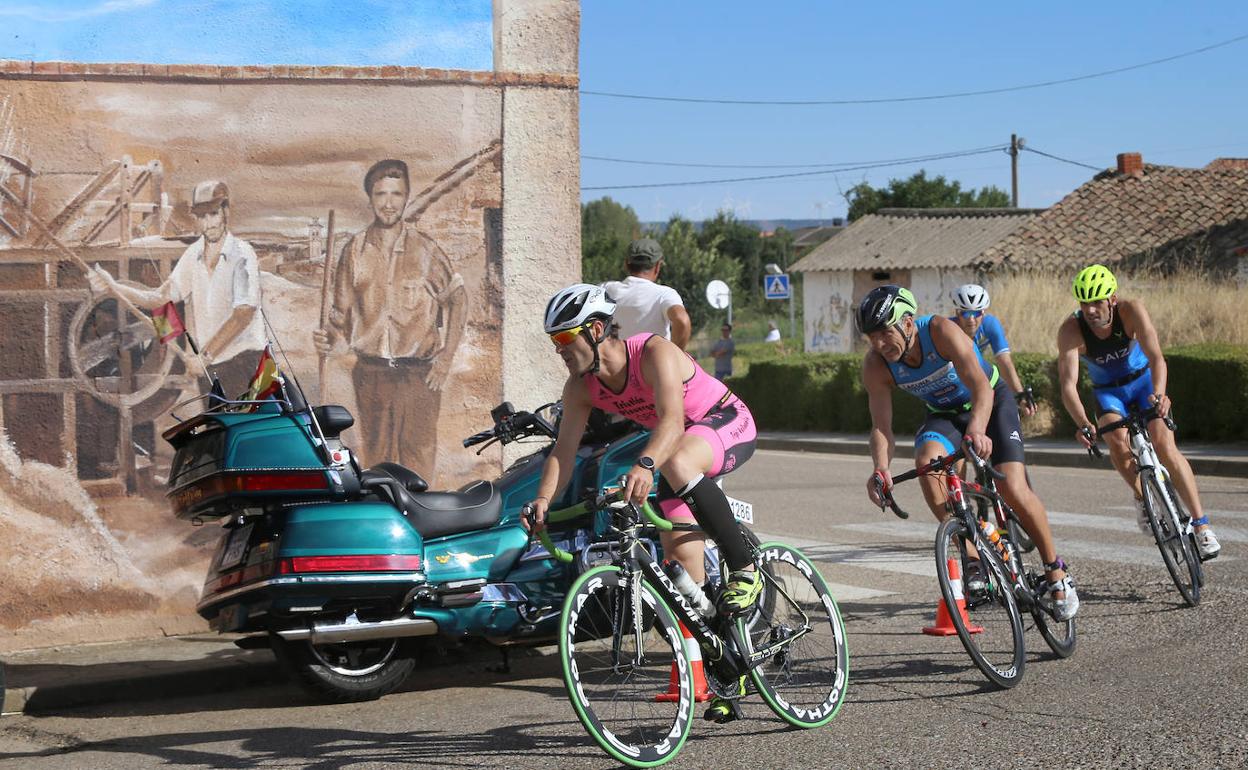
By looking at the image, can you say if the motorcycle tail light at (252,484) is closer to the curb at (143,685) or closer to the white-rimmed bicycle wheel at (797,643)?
the curb at (143,685)

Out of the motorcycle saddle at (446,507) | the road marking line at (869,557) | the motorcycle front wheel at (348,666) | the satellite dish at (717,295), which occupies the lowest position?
the road marking line at (869,557)

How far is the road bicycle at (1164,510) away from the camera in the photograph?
26.1ft

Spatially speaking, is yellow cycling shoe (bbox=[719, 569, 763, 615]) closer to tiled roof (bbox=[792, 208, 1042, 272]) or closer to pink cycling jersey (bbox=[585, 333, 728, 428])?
pink cycling jersey (bbox=[585, 333, 728, 428])

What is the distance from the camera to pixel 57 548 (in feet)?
26.8

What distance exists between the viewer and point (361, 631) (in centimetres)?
635

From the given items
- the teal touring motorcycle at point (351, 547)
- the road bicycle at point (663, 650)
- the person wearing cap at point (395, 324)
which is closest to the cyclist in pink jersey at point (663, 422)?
the road bicycle at point (663, 650)

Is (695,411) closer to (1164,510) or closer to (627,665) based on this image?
(627,665)

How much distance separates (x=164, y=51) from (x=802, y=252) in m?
86.4

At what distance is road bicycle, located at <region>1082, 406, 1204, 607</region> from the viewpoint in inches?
314

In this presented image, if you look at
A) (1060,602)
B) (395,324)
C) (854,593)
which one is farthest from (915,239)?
(1060,602)

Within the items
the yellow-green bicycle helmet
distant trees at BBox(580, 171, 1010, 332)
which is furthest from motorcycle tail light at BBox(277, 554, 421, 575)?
distant trees at BBox(580, 171, 1010, 332)

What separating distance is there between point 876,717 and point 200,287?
480cm

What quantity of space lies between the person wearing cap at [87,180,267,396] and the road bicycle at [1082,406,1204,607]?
193 inches

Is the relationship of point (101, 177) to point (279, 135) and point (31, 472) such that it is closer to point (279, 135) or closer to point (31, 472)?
point (279, 135)
